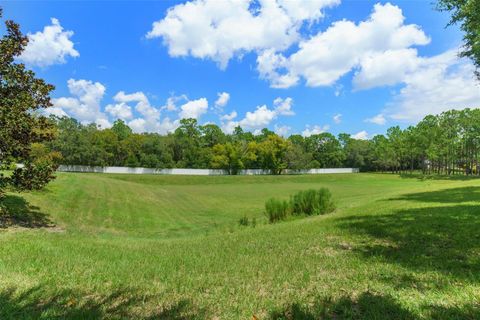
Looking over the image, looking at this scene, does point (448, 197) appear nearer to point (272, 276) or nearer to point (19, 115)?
point (272, 276)

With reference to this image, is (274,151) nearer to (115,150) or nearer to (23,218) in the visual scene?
(115,150)

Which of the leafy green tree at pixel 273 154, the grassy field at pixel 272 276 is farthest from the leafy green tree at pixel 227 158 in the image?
the grassy field at pixel 272 276

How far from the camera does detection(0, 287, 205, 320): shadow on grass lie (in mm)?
4404

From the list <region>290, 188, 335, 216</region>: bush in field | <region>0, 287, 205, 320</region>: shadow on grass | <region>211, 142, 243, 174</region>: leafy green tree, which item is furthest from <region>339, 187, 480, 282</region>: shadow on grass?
<region>211, 142, 243, 174</region>: leafy green tree

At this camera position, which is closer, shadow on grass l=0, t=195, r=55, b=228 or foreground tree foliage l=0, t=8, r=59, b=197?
foreground tree foliage l=0, t=8, r=59, b=197

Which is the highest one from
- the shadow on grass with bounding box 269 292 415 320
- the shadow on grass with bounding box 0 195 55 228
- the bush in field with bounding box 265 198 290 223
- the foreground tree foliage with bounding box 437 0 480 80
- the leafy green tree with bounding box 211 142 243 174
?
Result: the foreground tree foliage with bounding box 437 0 480 80

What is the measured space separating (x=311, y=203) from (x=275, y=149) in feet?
268

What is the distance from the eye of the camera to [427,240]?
26.8 feet

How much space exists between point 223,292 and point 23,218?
41.5 ft

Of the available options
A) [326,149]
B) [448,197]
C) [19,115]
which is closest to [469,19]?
[448,197]

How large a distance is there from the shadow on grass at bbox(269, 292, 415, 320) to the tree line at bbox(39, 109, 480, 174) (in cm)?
7014

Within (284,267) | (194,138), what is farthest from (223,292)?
(194,138)

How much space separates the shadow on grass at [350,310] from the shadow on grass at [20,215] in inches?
468

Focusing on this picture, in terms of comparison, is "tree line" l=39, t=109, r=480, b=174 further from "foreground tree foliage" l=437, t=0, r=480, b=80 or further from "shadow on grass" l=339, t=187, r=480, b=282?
"shadow on grass" l=339, t=187, r=480, b=282
